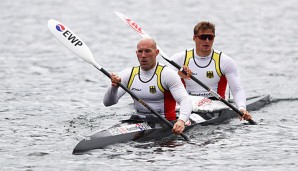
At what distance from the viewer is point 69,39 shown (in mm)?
15586

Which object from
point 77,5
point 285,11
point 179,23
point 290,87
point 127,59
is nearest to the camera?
point 290,87

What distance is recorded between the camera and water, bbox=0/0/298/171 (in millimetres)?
13984

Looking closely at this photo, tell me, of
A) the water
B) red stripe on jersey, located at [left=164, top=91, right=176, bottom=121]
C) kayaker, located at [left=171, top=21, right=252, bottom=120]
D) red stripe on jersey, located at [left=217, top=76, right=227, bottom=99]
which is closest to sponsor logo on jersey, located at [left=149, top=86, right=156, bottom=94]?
red stripe on jersey, located at [left=164, top=91, right=176, bottom=121]

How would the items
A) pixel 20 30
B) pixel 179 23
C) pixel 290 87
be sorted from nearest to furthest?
pixel 290 87 < pixel 20 30 < pixel 179 23

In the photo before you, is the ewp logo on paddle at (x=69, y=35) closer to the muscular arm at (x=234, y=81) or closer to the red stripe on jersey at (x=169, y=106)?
the red stripe on jersey at (x=169, y=106)

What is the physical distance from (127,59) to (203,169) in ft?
53.7

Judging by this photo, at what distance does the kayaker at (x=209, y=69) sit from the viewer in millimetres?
16516

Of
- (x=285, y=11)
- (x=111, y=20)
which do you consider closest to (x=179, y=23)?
(x=111, y=20)

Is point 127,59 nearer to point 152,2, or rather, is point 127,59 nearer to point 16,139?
point 16,139

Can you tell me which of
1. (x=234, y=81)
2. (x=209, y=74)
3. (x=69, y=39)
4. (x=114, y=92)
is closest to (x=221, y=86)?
(x=209, y=74)

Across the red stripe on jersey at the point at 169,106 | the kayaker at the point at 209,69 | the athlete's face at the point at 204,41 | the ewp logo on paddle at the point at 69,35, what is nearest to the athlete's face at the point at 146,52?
the red stripe on jersey at the point at 169,106

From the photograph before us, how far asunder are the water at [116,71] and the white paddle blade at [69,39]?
4.88 feet

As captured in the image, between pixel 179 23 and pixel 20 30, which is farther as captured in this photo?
pixel 179 23

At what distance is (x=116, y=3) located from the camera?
48.5 m
